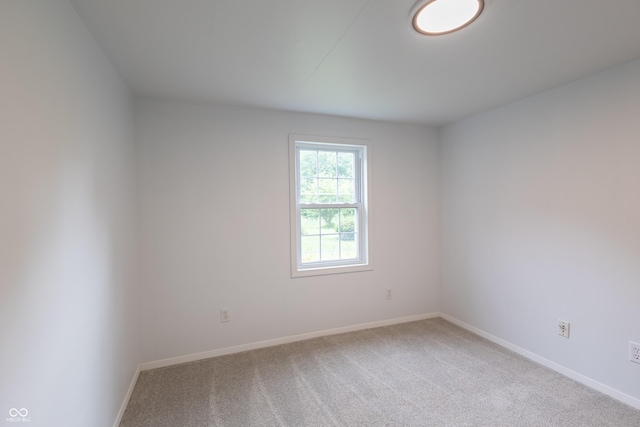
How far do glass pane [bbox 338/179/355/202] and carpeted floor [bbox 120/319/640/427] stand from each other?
1.52 m

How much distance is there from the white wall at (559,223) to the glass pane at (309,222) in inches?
63.6

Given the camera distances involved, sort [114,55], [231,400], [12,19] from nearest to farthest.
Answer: [12,19] → [114,55] → [231,400]

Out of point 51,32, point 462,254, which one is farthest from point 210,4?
point 462,254

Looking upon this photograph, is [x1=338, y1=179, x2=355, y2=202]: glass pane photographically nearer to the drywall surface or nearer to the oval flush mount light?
the drywall surface

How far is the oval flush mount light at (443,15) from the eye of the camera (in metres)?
1.34

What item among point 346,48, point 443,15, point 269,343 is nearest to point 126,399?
point 269,343

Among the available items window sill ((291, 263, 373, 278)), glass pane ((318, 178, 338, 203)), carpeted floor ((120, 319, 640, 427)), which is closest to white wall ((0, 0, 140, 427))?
carpeted floor ((120, 319, 640, 427))

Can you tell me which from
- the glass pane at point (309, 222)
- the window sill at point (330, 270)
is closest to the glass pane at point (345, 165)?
the glass pane at point (309, 222)

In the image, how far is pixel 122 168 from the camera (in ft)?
6.75

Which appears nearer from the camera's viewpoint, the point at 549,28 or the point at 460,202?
the point at 549,28

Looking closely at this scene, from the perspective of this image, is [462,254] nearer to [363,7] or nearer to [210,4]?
[363,7]

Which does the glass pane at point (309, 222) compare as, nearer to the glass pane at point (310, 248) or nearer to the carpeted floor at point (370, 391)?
the glass pane at point (310, 248)

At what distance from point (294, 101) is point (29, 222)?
2.06 metres

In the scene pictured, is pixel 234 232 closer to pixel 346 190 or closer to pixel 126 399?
pixel 346 190
